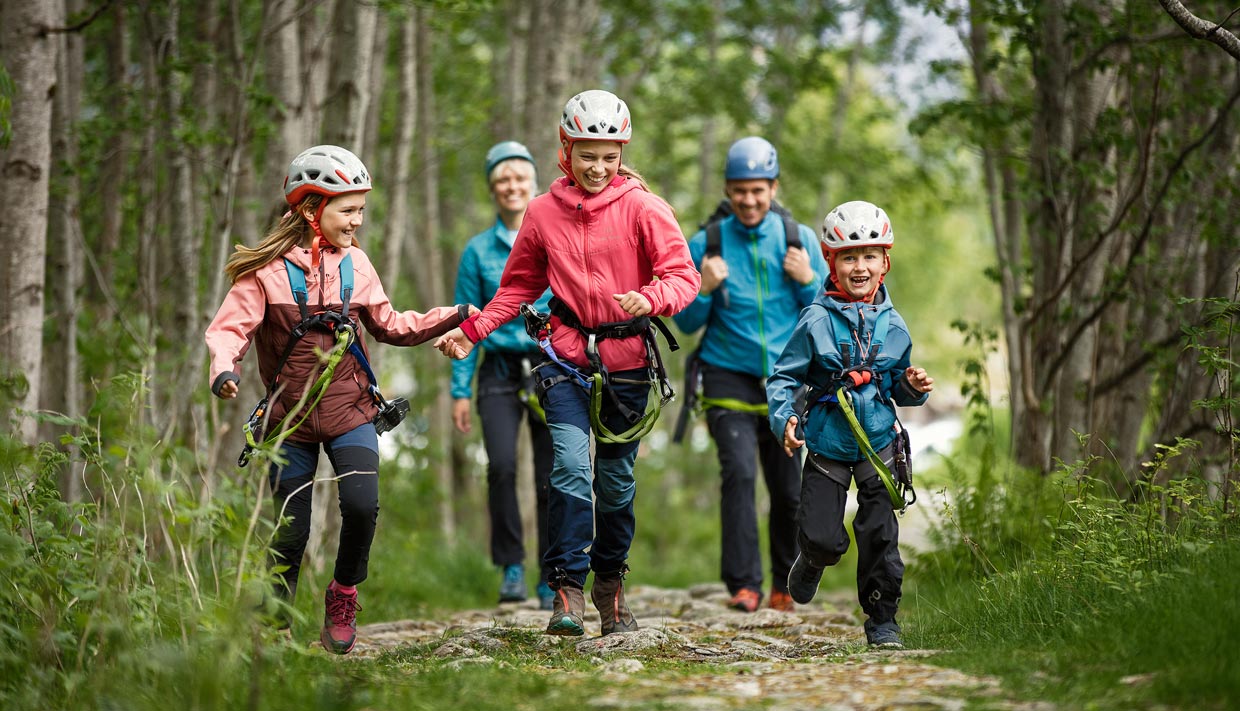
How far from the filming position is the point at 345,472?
6.21m

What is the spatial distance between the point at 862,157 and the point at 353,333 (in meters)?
16.0

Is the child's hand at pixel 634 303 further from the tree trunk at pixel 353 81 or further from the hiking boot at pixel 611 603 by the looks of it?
the tree trunk at pixel 353 81

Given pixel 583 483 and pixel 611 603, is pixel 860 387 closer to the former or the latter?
pixel 583 483

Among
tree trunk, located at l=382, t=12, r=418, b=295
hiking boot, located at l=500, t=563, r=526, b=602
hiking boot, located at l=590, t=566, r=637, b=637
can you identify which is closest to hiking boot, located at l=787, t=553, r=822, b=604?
hiking boot, located at l=590, t=566, r=637, b=637

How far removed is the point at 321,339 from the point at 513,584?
11.9 feet

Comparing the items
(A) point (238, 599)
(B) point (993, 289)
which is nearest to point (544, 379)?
(A) point (238, 599)

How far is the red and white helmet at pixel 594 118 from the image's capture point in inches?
251

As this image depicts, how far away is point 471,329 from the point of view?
263 inches

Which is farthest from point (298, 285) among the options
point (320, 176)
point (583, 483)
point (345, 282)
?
point (583, 483)

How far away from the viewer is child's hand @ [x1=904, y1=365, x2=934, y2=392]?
6.16 m

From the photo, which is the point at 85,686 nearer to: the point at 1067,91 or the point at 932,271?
the point at 1067,91

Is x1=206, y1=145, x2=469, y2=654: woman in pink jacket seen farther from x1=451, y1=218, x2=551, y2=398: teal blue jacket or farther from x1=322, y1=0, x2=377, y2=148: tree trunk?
x1=322, y1=0, x2=377, y2=148: tree trunk

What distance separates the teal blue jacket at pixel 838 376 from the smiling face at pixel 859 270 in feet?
0.29

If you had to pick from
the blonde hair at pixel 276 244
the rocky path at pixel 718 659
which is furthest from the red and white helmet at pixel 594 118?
the rocky path at pixel 718 659
